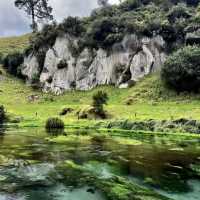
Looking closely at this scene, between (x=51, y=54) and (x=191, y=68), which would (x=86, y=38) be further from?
(x=191, y=68)

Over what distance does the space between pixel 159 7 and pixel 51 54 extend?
39.4 meters

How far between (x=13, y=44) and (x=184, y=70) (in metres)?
89.5

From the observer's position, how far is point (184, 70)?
9669cm

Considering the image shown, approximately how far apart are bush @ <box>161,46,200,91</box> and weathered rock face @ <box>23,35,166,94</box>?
14.4 meters

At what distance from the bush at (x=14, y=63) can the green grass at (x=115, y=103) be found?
11.1 m

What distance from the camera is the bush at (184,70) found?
96.6 m

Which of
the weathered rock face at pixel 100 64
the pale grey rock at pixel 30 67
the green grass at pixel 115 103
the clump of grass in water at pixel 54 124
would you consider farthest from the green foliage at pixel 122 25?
the clump of grass in water at pixel 54 124

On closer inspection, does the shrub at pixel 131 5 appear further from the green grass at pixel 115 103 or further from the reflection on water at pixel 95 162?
the reflection on water at pixel 95 162

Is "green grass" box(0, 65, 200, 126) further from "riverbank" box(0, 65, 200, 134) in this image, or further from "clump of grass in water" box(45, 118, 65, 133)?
"clump of grass in water" box(45, 118, 65, 133)

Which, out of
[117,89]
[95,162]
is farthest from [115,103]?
[95,162]

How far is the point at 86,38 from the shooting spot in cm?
12731

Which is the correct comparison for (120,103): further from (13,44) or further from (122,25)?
(13,44)

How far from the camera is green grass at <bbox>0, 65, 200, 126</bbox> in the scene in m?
80.8

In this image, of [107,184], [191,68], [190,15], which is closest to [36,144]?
[107,184]
